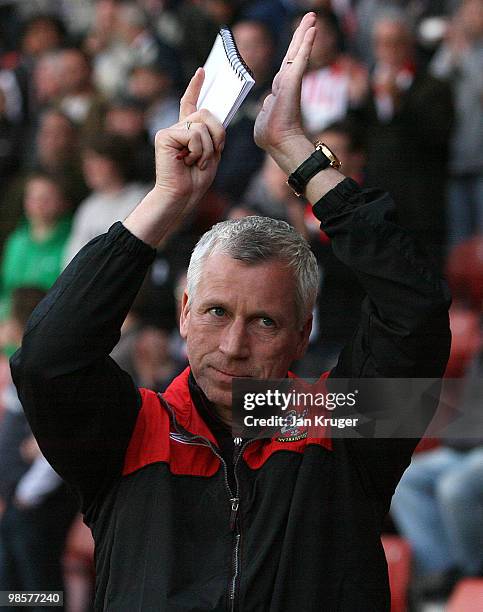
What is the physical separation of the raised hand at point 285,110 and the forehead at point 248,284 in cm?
16

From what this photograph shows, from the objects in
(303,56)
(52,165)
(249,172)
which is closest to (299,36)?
(303,56)

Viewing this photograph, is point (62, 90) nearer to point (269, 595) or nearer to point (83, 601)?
point (83, 601)

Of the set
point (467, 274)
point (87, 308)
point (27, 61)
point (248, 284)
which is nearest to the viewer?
point (87, 308)

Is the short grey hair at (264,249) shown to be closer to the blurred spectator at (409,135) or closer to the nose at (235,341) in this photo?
the nose at (235,341)

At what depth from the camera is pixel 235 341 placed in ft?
5.49

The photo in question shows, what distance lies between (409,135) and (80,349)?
310cm

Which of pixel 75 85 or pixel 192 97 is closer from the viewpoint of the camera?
pixel 192 97

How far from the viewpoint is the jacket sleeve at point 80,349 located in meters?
1.59

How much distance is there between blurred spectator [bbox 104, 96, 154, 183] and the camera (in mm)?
4867

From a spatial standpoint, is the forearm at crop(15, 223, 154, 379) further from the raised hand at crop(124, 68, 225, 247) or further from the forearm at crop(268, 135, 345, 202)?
the forearm at crop(268, 135, 345, 202)

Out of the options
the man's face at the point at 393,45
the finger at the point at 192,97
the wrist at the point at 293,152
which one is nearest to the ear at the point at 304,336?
the wrist at the point at 293,152

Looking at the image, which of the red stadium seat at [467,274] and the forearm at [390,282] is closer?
the forearm at [390,282]

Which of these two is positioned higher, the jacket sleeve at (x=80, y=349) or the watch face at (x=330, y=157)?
the watch face at (x=330, y=157)

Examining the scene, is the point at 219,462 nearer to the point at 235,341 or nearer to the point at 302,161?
the point at 235,341
